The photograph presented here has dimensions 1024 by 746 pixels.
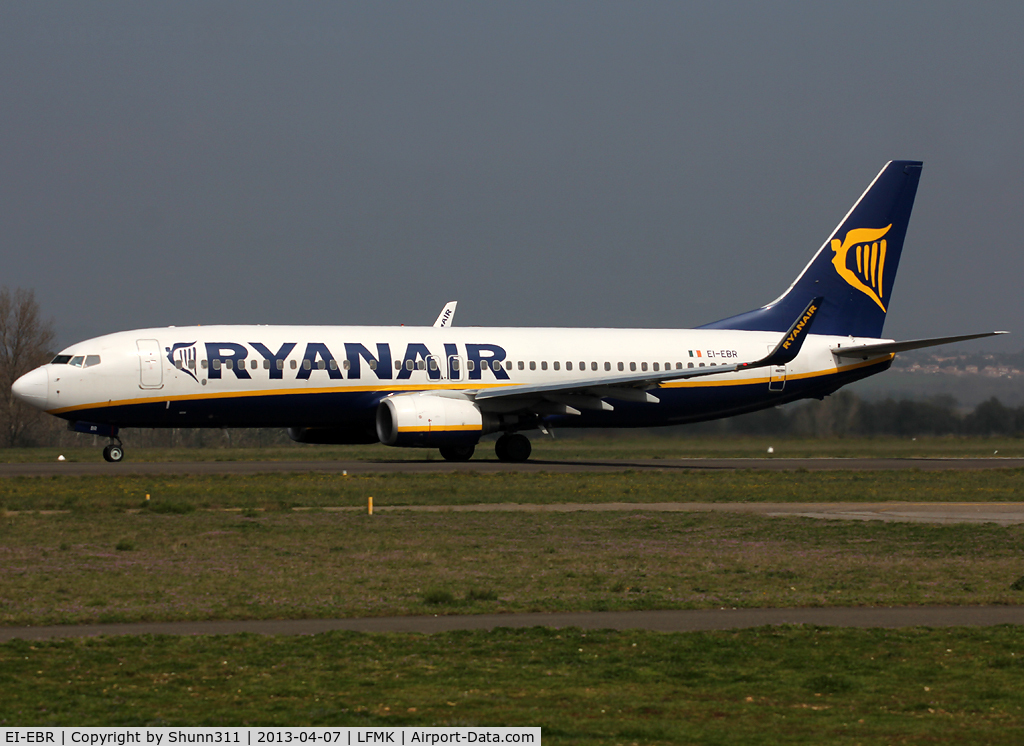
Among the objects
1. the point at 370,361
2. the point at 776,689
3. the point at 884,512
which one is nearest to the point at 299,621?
the point at 776,689

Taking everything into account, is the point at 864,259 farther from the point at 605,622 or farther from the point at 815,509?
the point at 605,622

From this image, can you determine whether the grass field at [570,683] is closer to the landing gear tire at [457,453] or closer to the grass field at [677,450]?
the landing gear tire at [457,453]

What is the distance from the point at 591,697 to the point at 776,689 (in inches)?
56.8

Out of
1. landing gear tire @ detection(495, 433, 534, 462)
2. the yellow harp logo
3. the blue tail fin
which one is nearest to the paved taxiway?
landing gear tire @ detection(495, 433, 534, 462)

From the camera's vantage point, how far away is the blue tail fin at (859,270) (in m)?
45.2

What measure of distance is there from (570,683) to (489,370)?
97.6 ft

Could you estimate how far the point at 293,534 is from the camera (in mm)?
19391

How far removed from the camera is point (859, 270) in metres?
45.7

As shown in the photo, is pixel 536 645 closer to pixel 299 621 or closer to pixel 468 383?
pixel 299 621

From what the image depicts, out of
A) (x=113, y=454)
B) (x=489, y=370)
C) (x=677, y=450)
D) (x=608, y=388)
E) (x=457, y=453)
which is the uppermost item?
(x=489, y=370)

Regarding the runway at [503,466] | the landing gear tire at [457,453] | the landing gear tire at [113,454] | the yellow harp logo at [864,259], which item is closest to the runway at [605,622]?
the runway at [503,466]

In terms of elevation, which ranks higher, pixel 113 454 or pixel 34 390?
pixel 34 390
